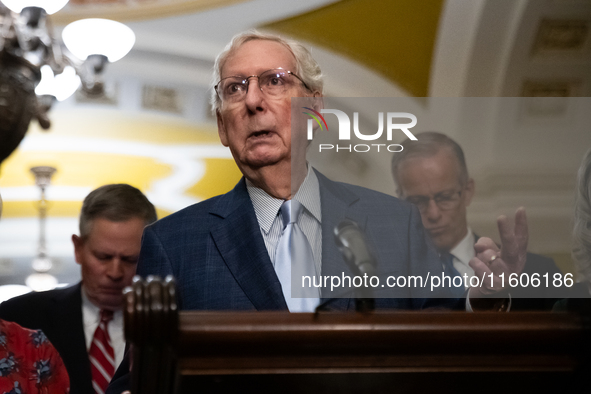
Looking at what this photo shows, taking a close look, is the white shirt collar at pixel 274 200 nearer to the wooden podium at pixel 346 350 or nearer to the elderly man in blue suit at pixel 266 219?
the elderly man in blue suit at pixel 266 219

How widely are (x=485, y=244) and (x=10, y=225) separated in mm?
11057

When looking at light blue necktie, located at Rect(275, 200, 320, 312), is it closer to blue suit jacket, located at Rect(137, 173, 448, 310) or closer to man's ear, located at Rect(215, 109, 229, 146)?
blue suit jacket, located at Rect(137, 173, 448, 310)

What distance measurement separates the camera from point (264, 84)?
5.08ft

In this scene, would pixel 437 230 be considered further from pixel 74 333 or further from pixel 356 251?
pixel 74 333

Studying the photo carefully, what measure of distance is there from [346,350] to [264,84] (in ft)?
2.66

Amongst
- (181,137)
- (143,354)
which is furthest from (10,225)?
(143,354)

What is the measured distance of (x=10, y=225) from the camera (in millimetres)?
10922

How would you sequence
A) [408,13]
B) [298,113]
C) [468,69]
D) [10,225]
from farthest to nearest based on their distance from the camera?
[10,225], [408,13], [468,69], [298,113]

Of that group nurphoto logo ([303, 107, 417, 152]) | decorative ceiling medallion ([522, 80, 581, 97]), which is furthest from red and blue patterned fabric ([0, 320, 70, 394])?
decorative ceiling medallion ([522, 80, 581, 97])

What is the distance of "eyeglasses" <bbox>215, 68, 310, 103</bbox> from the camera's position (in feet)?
5.06

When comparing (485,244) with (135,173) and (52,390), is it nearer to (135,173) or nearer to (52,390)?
(52,390)

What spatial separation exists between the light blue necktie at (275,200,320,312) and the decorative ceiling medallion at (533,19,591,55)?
3760 millimetres

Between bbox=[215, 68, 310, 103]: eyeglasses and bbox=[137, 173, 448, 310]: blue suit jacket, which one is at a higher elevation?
bbox=[215, 68, 310, 103]: eyeglasses

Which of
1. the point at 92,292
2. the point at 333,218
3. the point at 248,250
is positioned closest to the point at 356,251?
the point at 333,218
